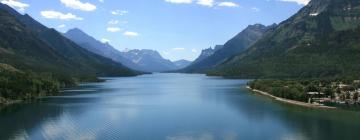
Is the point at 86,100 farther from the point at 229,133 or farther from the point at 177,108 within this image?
the point at 229,133

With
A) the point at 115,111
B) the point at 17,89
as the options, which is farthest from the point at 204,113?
the point at 17,89

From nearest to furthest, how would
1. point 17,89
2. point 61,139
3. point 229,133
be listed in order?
point 61,139, point 229,133, point 17,89

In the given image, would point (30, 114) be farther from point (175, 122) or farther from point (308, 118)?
point (308, 118)

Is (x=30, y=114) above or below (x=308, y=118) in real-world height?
above

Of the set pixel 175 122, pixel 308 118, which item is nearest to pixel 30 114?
pixel 175 122

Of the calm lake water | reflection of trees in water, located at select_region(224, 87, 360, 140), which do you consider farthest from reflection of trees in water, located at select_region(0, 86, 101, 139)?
reflection of trees in water, located at select_region(224, 87, 360, 140)

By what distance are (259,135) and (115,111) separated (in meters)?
62.1

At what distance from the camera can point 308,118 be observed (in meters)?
129

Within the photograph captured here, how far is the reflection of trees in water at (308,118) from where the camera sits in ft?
344

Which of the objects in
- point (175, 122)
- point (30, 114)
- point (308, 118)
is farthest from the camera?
point (30, 114)

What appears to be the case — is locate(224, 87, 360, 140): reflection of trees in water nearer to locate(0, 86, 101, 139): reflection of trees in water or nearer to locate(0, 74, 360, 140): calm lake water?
locate(0, 74, 360, 140): calm lake water

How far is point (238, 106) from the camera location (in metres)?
165

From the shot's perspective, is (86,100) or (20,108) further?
(86,100)

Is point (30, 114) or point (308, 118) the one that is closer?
point (308, 118)
